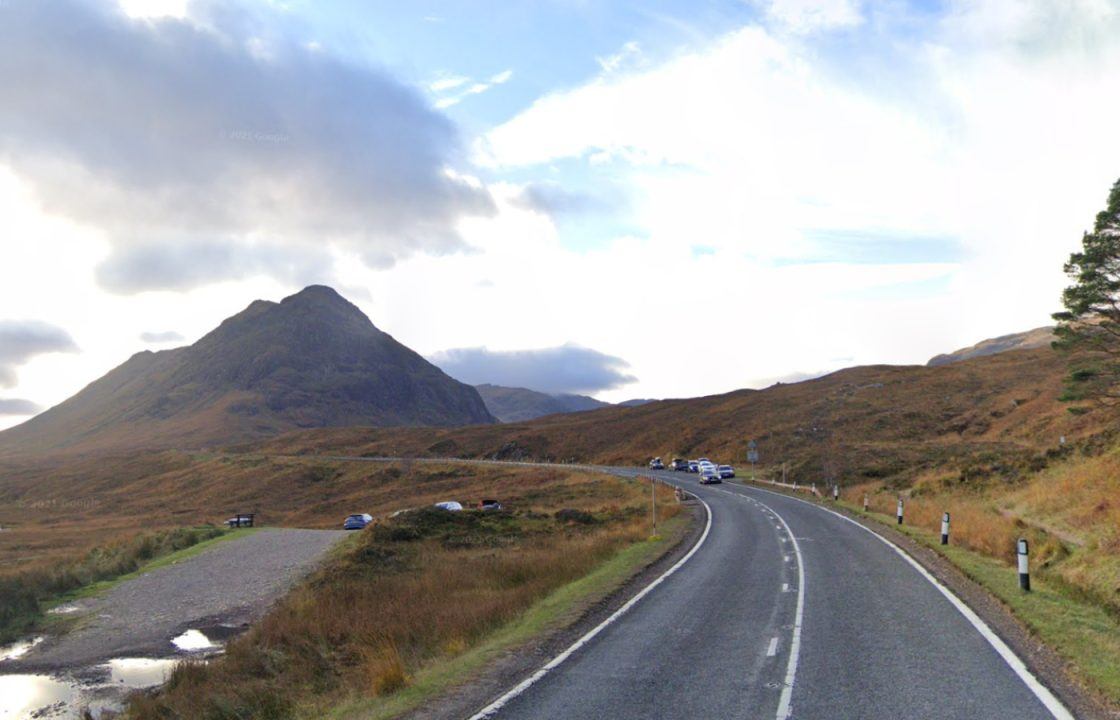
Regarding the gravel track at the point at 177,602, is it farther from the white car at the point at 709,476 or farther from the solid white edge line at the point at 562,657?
the white car at the point at 709,476

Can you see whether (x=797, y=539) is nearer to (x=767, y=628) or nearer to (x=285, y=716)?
(x=767, y=628)

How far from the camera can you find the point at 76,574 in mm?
35375

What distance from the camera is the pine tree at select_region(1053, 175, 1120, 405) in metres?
41.2

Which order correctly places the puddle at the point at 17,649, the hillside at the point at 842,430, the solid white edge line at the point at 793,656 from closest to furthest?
the solid white edge line at the point at 793,656 → the puddle at the point at 17,649 → the hillside at the point at 842,430

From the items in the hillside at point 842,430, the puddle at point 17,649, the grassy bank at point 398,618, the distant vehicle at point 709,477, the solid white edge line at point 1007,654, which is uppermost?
the hillside at point 842,430

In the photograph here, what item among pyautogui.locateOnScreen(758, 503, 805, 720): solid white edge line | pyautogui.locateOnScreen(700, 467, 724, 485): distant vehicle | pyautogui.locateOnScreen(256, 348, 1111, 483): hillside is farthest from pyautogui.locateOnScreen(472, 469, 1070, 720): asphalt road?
pyautogui.locateOnScreen(700, 467, 724, 485): distant vehicle

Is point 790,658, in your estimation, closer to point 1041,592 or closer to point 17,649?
point 1041,592

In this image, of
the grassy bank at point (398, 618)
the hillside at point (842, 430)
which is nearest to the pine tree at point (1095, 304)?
the hillside at point (842, 430)

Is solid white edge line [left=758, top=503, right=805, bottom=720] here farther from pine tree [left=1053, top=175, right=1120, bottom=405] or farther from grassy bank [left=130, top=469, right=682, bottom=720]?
pine tree [left=1053, top=175, right=1120, bottom=405]

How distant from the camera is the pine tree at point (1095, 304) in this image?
41.2 meters

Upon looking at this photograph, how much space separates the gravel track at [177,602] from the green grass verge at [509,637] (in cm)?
1269

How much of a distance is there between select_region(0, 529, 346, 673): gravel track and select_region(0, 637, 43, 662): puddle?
441mm

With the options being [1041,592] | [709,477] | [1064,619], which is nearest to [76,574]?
[1041,592]

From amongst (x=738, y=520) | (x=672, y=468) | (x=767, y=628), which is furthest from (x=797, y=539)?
(x=672, y=468)
